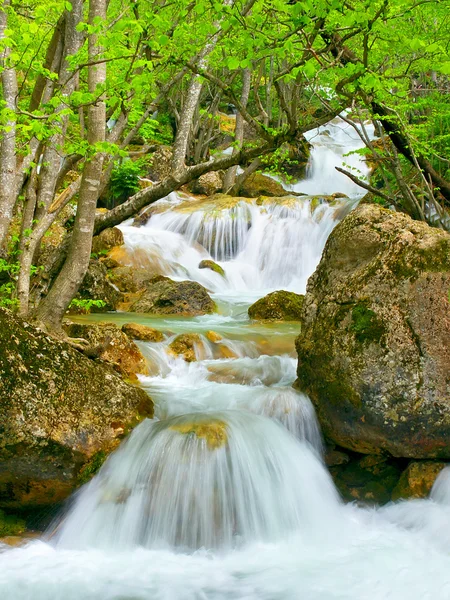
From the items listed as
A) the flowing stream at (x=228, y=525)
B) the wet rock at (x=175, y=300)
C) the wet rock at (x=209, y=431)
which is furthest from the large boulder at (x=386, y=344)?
the wet rock at (x=175, y=300)

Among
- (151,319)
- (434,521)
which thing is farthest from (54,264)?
(434,521)

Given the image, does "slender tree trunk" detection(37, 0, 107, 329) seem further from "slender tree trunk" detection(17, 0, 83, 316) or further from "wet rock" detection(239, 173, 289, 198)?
"wet rock" detection(239, 173, 289, 198)

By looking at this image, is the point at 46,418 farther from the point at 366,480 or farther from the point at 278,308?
the point at 278,308

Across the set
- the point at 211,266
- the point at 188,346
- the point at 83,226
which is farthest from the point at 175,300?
the point at 83,226

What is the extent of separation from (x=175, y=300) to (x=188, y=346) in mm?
3443

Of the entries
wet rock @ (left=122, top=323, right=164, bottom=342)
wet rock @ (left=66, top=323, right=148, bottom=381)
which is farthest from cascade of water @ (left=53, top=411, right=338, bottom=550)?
wet rock @ (left=122, top=323, right=164, bottom=342)

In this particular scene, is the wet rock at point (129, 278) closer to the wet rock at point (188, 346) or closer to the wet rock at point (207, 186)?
the wet rock at point (188, 346)

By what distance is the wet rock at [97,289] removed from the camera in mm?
11047

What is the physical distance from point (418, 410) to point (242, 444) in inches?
66.5

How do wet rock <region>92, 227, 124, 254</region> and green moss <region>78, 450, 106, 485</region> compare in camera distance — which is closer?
green moss <region>78, 450, 106, 485</region>

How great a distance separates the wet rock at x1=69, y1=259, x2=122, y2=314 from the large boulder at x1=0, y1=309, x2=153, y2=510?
618cm

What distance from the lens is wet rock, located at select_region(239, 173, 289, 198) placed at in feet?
71.7

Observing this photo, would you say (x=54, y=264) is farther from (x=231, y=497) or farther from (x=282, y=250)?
(x=282, y=250)

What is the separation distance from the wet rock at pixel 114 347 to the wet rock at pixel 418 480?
142 inches
